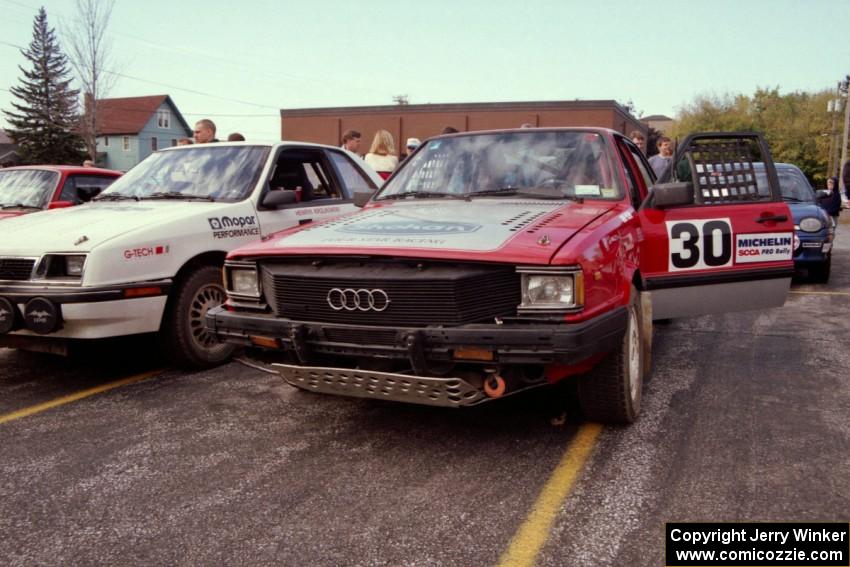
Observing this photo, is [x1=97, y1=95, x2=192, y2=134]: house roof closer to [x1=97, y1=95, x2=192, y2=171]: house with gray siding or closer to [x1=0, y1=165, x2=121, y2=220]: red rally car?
[x1=97, y1=95, x2=192, y2=171]: house with gray siding

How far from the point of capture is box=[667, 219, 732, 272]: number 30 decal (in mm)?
4754

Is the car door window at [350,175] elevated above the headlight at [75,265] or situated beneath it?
elevated above

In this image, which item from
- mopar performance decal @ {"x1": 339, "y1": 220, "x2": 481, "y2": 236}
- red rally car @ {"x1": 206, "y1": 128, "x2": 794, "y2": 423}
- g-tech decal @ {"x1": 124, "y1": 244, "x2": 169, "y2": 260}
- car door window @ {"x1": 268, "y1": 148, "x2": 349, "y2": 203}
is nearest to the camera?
red rally car @ {"x1": 206, "y1": 128, "x2": 794, "y2": 423}

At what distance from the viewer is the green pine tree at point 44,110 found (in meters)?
48.2

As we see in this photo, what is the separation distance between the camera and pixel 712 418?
4.07 meters

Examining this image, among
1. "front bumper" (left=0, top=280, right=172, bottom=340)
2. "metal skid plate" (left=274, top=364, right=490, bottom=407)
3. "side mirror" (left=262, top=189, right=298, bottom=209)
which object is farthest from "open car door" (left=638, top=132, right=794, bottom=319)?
"front bumper" (left=0, top=280, right=172, bottom=340)

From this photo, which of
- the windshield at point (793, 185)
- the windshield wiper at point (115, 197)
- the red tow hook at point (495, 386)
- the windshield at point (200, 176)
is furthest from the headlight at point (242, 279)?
the windshield at point (793, 185)

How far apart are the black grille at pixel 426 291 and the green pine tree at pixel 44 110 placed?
49328 millimetres

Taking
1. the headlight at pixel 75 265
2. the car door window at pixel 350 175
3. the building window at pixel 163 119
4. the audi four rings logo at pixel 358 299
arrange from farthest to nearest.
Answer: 1. the building window at pixel 163 119
2. the car door window at pixel 350 175
3. the headlight at pixel 75 265
4. the audi four rings logo at pixel 358 299

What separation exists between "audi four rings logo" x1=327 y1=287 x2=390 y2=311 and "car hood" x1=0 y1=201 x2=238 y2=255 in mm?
2039

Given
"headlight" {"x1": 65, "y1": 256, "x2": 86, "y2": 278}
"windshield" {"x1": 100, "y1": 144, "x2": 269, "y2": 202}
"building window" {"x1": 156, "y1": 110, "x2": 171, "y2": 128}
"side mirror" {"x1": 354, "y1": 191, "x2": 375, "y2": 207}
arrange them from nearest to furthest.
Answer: "headlight" {"x1": 65, "y1": 256, "x2": 86, "y2": 278} < "side mirror" {"x1": 354, "y1": 191, "x2": 375, "y2": 207} < "windshield" {"x1": 100, "y1": 144, "x2": 269, "y2": 202} < "building window" {"x1": 156, "y1": 110, "x2": 171, "y2": 128}

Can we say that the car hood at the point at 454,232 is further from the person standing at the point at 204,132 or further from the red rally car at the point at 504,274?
the person standing at the point at 204,132

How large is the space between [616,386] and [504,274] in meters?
0.96

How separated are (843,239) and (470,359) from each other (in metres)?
19.3
